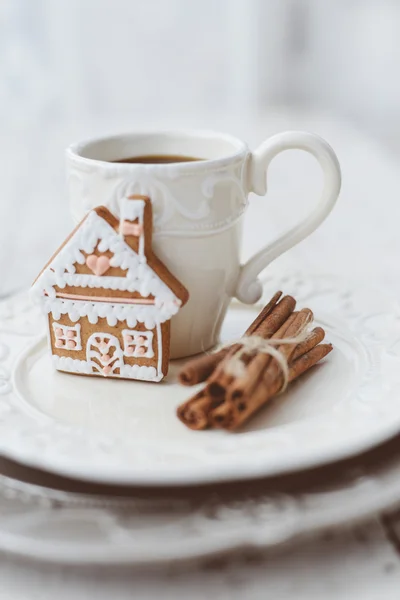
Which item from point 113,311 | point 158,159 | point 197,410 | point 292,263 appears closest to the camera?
point 197,410

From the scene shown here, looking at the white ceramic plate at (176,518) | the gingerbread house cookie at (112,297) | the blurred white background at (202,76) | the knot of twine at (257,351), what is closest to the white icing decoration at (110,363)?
the gingerbread house cookie at (112,297)

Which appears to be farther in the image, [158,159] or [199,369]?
[158,159]

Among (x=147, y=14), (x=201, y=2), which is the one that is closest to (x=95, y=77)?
(x=147, y=14)

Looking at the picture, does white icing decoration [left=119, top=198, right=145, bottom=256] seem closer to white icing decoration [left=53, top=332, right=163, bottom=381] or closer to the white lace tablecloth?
white icing decoration [left=53, top=332, right=163, bottom=381]

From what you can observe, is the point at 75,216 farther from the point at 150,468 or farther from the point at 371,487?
the point at 371,487

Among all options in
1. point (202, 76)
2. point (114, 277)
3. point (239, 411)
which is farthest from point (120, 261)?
point (202, 76)

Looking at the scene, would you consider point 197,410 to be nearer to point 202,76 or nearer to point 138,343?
point 138,343
